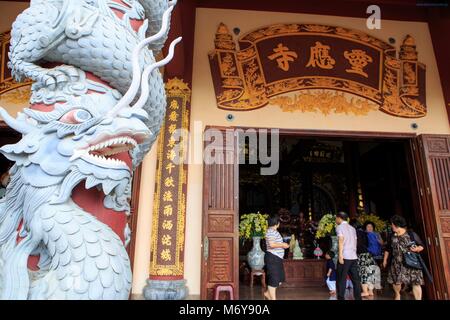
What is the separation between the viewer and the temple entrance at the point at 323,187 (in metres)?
6.98

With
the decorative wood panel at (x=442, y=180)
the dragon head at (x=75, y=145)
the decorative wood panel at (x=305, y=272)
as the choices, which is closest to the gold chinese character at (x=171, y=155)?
the dragon head at (x=75, y=145)

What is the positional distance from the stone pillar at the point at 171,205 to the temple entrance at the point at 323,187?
2.61 meters

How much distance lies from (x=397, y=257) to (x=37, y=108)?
373 centimetres

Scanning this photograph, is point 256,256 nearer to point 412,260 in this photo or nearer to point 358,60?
point 412,260

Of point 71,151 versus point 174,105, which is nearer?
point 71,151

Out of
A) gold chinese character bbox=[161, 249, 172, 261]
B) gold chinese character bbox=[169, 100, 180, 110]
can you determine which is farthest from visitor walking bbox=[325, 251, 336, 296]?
gold chinese character bbox=[169, 100, 180, 110]

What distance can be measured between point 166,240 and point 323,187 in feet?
22.5

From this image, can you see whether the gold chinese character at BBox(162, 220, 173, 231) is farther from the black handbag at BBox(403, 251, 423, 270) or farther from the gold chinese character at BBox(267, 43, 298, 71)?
the black handbag at BBox(403, 251, 423, 270)

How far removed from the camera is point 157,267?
11.3 feet

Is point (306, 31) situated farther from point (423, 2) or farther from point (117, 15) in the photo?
point (117, 15)

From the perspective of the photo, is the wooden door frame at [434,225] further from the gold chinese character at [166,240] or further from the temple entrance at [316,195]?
the gold chinese character at [166,240]

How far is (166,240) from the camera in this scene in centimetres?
352

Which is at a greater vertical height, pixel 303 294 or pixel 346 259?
pixel 346 259

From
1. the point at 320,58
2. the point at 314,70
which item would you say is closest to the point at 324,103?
the point at 314,70
